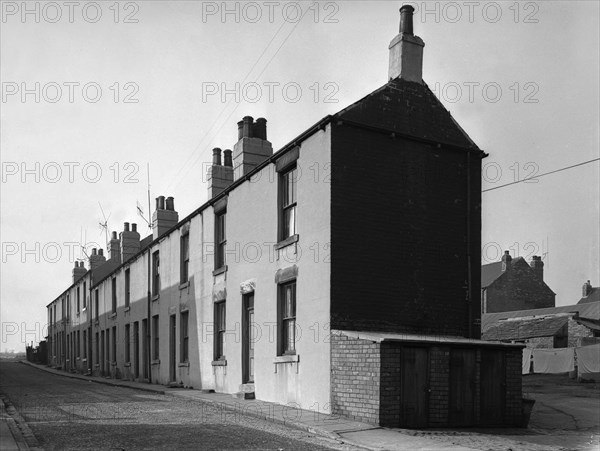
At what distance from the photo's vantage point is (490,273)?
5644 cm

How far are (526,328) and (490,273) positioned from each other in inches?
670

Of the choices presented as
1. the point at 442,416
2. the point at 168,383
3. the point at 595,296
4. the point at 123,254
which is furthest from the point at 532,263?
the point at 442,416

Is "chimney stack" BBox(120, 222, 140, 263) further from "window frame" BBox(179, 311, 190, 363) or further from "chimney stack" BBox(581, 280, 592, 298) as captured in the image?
"chimney stack" BBox(581, 280, 592, 298)

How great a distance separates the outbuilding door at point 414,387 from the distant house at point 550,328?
1019 inches

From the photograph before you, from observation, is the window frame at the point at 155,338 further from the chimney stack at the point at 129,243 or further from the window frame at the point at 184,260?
the chimney stack at the point at 129,243

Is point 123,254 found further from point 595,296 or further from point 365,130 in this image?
point 595,296

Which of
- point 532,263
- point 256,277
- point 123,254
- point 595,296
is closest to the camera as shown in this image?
point 256,277

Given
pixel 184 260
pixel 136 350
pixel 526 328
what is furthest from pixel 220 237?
pixel 526 328

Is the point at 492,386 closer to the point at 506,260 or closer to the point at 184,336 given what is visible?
the point at 184,336

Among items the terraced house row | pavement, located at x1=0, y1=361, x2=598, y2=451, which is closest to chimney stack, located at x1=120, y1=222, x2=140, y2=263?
the terraced house row

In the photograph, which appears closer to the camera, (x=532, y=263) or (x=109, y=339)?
(x=109, y=339)

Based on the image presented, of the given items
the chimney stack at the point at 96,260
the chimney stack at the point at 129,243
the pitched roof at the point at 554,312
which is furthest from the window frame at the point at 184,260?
the pitched roof at the point at 554,312

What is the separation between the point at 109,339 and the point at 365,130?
26.4 metres

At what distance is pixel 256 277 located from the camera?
17.6 m
